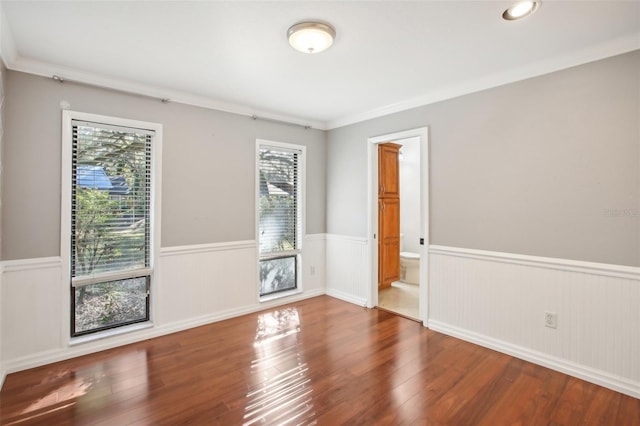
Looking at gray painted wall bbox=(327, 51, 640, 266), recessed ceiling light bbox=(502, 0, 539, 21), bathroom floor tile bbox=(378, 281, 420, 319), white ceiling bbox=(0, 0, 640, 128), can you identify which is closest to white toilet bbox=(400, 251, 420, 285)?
bathroom floor tile bbox=(378, 281, 420, 319)

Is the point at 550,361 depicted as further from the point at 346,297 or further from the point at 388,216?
the point at 388,216

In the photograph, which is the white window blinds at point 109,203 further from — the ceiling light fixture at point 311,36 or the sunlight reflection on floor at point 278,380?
the ceiling light fixture at point 311,36

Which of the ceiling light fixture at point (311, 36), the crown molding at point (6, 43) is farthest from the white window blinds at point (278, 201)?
the crown molding at point (6, 43)

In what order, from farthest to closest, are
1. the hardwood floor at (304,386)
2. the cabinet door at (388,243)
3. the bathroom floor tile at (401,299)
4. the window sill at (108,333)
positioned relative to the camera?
the cabinet door at (388,243)
the bathroom floor tile at (401,299)
the window sill at (108,333)
the hardwood floor at (304,386)

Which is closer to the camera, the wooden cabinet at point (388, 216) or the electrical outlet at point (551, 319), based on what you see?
the electrical outlet at point (551, 319)

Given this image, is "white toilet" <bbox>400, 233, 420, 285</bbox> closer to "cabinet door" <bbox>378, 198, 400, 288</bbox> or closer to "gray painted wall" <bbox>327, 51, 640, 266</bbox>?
"cabinet door" <bbox>378, 198, 400, 288</bbox>

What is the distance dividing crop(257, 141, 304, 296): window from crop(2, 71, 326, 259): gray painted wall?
163 mm

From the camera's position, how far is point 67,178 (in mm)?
2725

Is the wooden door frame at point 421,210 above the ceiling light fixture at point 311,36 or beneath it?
beneath

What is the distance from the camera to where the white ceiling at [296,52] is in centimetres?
191

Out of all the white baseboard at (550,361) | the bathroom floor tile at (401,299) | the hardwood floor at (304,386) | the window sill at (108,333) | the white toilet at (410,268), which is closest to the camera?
the hardwood floor at (304,386)

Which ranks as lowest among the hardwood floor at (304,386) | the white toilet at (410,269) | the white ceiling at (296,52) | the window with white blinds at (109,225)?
the hardwood floor at (304,386)

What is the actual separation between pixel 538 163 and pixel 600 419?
6.10 ft

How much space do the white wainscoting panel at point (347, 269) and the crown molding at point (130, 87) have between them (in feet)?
6.05
